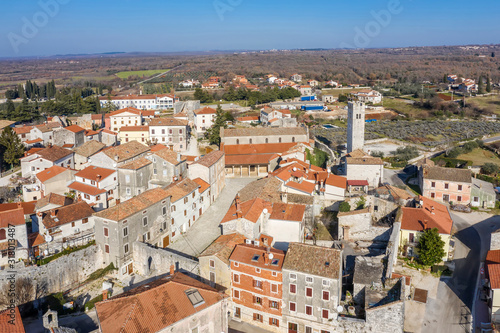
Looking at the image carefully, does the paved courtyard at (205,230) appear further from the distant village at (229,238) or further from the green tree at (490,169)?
the green tree at (490,169)

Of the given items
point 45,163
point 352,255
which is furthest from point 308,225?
point 45,163

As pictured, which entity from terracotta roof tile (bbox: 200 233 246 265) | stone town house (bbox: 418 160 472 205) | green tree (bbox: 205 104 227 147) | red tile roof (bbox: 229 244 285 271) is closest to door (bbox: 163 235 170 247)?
terracotta roof tile (bbox: 200 233 246 265)

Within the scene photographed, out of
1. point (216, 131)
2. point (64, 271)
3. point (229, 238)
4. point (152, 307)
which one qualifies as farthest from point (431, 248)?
point (216, 131)

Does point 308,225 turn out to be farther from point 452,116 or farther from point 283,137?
point 452,116

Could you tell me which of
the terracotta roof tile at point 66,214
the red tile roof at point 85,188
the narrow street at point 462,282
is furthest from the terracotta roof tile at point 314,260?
the red tile roof at point 85,188

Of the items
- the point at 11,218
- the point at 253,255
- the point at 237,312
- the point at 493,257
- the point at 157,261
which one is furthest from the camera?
the point at 11,218

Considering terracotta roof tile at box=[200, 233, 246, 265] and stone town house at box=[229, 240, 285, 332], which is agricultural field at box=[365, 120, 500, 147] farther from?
stone town house at box=[229, 240, 285, 332]

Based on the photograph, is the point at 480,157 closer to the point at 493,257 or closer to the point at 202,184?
the point at 493,257

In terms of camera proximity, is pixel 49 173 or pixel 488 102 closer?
pixel 49 173
